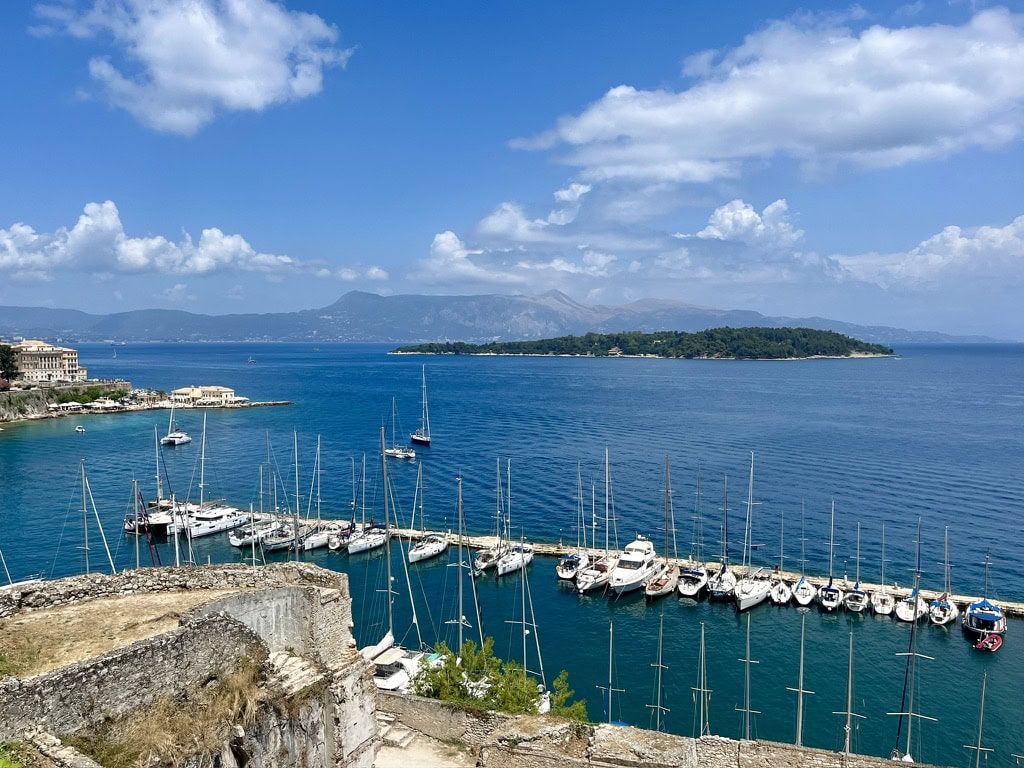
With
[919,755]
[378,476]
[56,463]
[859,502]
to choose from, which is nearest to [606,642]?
[919,755]

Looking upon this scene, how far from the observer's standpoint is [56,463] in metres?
62.1

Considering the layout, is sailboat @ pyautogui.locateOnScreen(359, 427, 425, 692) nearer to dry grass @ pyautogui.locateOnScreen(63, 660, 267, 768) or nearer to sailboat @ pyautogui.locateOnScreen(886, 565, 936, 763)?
dry grass @ pyautogui.locateOnScreen(63, 660, 267, 768)

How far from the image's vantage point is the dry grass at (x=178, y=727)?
959 centimetres

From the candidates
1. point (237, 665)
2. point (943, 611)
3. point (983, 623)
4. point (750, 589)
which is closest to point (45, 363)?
point (750, 589)

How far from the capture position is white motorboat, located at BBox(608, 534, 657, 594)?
118 ft

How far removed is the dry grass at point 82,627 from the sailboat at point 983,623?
3245cm

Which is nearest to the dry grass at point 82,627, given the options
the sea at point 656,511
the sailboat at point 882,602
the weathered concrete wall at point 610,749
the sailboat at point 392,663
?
the weathered concrete wall at point 610,749

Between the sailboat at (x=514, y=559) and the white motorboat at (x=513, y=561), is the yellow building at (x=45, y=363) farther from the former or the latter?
the white motorboat at (x=513, y=561)

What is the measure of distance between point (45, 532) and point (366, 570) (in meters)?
21.7

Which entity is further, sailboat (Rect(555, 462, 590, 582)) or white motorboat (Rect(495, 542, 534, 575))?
white motorboat (Rect(495, 542, 534, 575))

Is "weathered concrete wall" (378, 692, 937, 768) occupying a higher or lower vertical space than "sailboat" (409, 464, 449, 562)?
higher

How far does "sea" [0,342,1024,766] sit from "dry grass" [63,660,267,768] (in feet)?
55.7

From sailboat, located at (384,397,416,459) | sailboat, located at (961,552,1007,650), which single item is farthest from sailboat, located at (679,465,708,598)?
sailboat, located at (384,397,416,459)

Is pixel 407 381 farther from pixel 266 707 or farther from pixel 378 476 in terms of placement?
pixel 266 707
